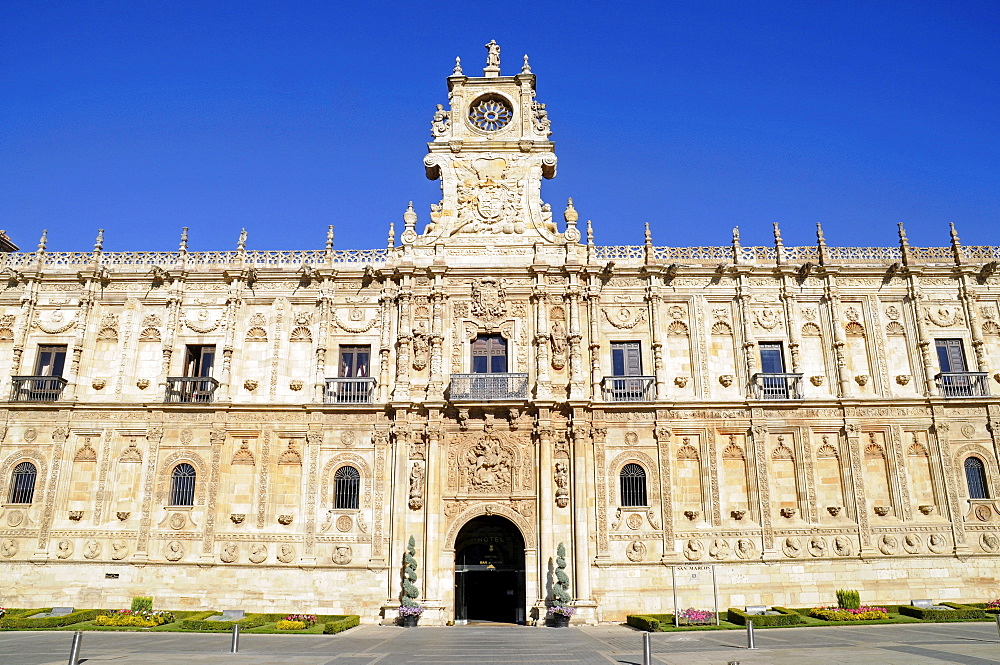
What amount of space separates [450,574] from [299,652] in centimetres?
1024

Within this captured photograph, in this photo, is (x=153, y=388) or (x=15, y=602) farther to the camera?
(x=153, y=388)

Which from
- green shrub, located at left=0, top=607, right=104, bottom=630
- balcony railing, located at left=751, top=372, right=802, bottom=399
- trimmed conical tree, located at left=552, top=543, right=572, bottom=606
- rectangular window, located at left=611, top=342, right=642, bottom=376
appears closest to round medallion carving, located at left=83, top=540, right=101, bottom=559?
green shrub, located at left=0, top=607, right=104, bottom=630

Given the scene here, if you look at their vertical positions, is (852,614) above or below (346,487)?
below

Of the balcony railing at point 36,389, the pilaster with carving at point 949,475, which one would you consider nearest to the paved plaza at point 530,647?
the pilaster with carving at point 949,475

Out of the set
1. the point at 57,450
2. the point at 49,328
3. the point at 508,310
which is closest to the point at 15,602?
the point at 57,450

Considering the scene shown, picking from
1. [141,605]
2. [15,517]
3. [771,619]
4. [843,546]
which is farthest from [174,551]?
[843,546]

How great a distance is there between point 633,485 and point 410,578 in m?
10.2

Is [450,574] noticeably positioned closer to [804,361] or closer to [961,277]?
[804,361]

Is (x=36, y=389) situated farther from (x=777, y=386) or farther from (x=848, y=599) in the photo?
(x=848, y=599)

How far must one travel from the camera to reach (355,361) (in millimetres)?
33156

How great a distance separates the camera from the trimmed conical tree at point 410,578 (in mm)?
28281

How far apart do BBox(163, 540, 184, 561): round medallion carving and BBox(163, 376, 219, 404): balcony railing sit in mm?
6068

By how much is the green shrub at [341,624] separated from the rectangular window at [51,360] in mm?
18170

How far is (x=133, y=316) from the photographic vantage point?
33.6 meters
